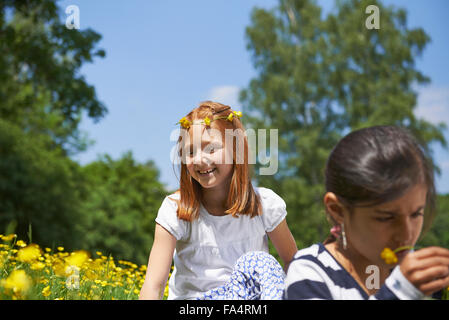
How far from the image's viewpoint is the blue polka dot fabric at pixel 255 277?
81.4 inches

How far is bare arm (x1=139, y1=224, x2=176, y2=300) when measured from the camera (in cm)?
232

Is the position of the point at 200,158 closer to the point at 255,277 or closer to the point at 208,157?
the point at 208,157

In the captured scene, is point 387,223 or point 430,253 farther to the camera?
point 387,223

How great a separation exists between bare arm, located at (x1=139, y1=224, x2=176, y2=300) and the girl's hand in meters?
1.33

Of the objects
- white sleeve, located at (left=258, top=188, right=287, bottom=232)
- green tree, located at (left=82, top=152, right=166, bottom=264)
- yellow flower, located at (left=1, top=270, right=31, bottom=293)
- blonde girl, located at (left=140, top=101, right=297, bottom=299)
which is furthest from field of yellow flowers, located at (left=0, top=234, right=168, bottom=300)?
green tree, located at (left=82, top=152, right=166, bottom=264)

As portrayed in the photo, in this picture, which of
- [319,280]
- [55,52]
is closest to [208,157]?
[319,280]

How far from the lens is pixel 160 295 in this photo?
7.73 feet

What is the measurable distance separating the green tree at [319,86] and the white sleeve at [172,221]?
16033 millimetres

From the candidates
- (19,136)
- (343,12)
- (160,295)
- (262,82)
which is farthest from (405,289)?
(343,12)

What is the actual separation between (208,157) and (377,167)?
1.30 m

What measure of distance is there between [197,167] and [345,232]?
120 centimetres

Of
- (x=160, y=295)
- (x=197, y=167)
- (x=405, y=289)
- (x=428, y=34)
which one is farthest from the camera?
(x=428, y=34)

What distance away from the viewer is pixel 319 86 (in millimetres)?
19953
